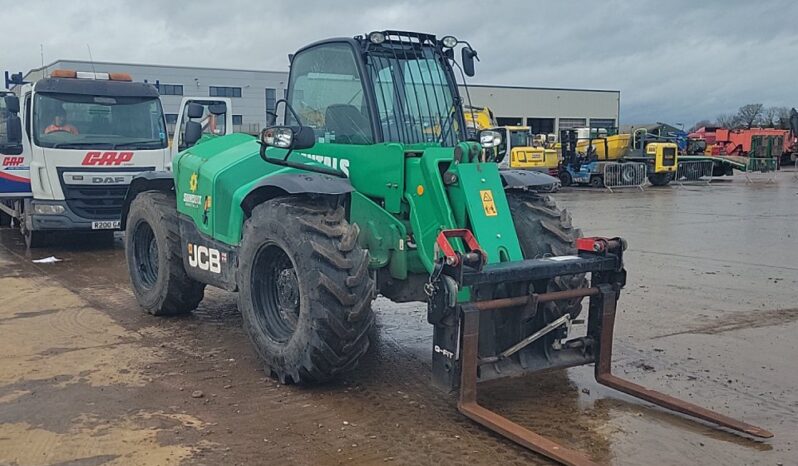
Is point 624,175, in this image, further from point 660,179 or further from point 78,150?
point 78,150

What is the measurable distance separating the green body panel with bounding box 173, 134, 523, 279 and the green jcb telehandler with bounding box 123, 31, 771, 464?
10mm

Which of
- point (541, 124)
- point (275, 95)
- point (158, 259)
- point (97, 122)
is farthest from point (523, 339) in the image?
point (541, 124)

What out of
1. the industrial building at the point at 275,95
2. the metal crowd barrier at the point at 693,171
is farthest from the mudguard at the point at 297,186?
the industrial building at the point at 275,95

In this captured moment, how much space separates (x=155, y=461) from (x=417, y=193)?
2.33 m

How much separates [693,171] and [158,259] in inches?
1125

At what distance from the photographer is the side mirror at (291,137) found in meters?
5.42

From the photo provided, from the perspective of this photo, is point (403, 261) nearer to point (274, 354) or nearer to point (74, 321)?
point (274, 354)

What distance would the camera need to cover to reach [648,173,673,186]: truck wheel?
29.2m

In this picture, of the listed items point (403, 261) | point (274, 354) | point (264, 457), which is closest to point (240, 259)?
point (274, 354)

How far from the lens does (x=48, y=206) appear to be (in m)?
11.1

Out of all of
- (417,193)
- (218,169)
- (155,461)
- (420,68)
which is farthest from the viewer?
(218,169)

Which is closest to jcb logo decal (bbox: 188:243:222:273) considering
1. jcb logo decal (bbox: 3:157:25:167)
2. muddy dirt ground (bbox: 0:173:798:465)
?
muddy dirt ground (bbox: 0:173:798:465)

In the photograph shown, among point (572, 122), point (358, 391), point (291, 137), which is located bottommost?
point (358, 391)

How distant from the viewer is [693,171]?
3183cm
